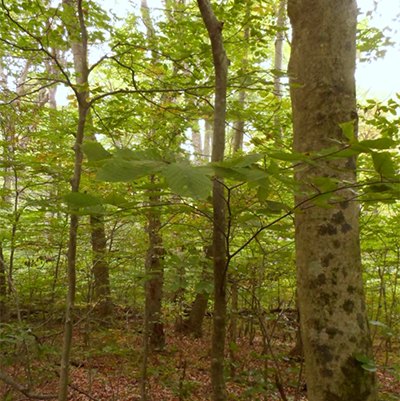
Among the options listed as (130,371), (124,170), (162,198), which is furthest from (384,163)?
(130,371)

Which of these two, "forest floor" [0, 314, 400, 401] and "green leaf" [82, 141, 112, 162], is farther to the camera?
"forest floor" [0, 314, 400, 401]

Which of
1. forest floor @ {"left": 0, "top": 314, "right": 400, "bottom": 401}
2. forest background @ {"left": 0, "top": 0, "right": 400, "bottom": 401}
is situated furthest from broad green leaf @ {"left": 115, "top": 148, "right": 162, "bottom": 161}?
forest floor @ {"left": 0, "top": 314, "right": 400, "bottom": 401}

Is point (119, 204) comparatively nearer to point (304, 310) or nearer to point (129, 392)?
point (304, 310)

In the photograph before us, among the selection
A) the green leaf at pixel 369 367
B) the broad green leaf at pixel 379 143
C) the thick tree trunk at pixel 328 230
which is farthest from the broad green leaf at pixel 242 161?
the green leaf at pixel 369 367

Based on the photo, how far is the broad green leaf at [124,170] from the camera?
1.94ft

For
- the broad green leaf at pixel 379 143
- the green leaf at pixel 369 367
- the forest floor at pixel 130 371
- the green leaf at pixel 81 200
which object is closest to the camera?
the broad green leaf at pixel 379 143

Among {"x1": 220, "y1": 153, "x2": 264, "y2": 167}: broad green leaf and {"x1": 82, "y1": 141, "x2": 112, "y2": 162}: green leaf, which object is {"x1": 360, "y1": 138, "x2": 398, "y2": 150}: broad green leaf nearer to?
{"x1": 220, "y1": 153, "x2": 264, "y2": 167}: broad green leaf

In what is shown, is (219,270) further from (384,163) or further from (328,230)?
(384,163)

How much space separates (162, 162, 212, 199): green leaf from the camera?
1.85 ft

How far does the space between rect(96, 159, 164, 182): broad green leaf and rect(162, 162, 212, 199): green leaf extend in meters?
0.04

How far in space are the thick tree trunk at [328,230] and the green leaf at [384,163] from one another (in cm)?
41

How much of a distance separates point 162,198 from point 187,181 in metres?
1.86

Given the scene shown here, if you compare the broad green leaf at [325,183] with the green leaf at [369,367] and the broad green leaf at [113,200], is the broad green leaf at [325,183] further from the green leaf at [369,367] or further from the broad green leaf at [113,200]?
the green leaf at [369,367]

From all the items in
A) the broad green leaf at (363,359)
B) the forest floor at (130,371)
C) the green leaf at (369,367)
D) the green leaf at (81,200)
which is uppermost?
the green leaf at (81,200)
